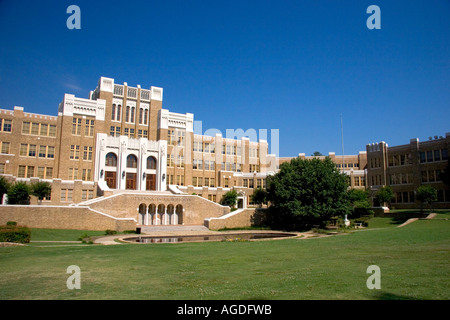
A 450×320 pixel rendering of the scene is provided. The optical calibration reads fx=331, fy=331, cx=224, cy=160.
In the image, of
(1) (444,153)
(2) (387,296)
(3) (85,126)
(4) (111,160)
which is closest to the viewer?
(2) (387,296)

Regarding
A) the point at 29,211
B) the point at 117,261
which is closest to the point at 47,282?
the point at 117,261

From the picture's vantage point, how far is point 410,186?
5203 centimetres

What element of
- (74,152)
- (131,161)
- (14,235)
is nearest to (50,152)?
(74,152)

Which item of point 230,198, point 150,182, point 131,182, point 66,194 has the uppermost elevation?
point 150,182

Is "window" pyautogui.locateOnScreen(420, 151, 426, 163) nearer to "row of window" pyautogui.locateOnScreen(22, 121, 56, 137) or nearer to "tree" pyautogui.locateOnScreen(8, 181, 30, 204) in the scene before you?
"tree" pyautogui.locateOnScreen(8, 181, 30, 204)

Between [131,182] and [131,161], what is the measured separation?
124 inches

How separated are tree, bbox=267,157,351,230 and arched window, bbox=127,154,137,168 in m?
21.7

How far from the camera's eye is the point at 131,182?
4931 cm

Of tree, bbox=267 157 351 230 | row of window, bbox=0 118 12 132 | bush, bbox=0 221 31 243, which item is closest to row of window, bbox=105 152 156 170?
row of window, bbox=0 118 12 132

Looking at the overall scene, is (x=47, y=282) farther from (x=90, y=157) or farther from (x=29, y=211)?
(x=90, y=157)

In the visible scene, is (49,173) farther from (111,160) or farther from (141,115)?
(141,115)

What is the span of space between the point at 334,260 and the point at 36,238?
23452mm

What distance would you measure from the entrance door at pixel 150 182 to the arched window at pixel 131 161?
276 centimetres

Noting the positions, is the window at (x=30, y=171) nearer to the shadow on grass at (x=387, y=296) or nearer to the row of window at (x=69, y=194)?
the row of window at (x=69, y=194)
